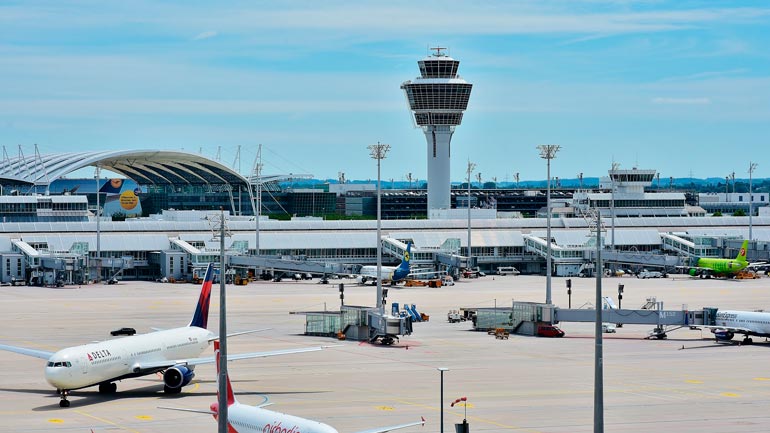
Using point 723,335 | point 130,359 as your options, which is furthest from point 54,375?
point 723,335

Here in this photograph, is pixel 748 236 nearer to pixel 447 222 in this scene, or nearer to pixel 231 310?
pixel 447 222

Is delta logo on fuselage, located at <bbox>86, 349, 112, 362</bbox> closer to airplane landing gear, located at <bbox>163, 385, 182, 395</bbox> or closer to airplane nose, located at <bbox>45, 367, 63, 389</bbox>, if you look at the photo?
airplane nose, located at <bbox>45, 367, 63, 389</bbox>

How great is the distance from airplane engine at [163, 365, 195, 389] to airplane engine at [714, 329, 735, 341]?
39684 mm

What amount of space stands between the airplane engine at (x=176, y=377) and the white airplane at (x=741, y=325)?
39549 millimetres

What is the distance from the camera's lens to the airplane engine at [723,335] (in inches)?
3130

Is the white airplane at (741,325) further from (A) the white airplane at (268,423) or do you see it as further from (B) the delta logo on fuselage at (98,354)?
(A) the white airplane at (268,423)

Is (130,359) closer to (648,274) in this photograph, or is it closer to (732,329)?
(732,329)

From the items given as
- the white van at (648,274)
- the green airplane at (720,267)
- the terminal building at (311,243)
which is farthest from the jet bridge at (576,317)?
the white van at (648,274)

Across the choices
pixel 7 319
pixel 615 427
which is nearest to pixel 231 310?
pixel 7 319

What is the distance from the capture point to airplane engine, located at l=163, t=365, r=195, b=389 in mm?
55312

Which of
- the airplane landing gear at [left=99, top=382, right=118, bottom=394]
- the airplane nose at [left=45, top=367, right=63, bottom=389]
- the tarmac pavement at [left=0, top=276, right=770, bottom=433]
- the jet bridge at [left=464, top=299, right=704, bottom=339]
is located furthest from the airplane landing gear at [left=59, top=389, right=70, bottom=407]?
the jet bridge at [left=464, top=299, right=704, bottom=339]

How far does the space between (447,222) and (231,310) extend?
75.0 meters

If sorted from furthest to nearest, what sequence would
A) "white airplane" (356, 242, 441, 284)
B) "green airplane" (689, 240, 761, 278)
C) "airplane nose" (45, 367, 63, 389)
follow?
"green airplane" (689, 240, 761, 278), "white airplane" (356, 242, 441, 284), "airplane nose" (45, 367, 63, 389)

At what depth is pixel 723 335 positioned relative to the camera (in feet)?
262
